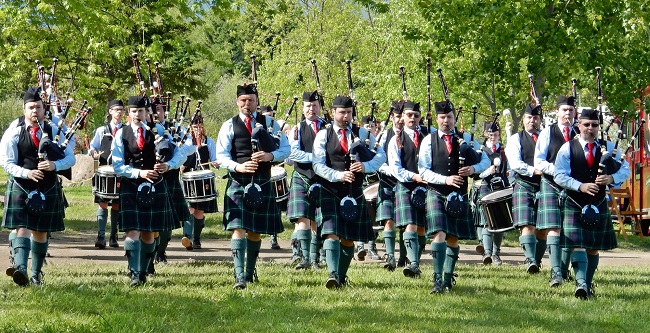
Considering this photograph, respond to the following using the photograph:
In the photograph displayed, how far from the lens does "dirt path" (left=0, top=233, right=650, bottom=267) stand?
11.4 metres

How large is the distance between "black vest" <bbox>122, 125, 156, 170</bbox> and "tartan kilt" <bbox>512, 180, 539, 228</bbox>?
3.50 meters

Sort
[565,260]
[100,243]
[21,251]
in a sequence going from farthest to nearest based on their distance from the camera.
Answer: [100,243] → [565,260] → [21,251]

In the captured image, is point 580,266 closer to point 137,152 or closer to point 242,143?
point 242,143

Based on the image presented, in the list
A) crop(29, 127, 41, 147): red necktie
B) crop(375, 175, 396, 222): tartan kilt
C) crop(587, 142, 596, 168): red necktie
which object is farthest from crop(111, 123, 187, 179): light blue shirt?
crop(587, 142, 596, 168): red necktie

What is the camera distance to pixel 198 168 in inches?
489

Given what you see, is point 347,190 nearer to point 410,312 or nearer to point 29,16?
point 410,312

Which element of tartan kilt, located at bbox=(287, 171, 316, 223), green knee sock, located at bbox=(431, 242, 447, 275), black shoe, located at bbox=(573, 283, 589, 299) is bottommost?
black shoe, located at bbox=(573, 283, 589, 299)

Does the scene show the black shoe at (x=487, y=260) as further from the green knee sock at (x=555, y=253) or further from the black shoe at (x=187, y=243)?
the black shoe at (x=187, y=243)

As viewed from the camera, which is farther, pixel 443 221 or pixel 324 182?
pixel 324 182

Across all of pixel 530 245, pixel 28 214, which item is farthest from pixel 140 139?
pixel 530 245

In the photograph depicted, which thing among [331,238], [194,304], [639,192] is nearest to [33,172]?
[194,304]

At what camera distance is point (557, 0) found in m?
16.5

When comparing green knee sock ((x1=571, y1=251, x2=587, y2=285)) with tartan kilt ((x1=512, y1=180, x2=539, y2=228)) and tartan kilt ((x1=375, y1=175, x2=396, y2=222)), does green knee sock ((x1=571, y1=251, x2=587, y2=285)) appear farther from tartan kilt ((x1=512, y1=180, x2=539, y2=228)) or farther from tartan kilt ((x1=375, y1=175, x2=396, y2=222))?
tartan kilt ((x1=375, y1=175, x2=396, y2=222))

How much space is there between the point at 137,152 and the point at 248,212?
3.37 ft
